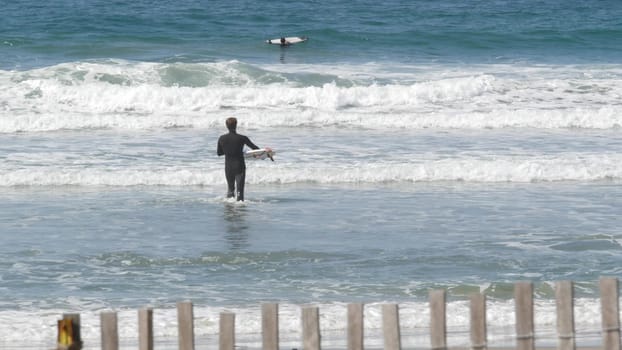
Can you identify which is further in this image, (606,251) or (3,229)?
(3,229)

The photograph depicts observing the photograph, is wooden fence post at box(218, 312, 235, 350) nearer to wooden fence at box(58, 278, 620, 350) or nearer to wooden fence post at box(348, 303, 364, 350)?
wooden fence at box(58, 278, 620, 350)

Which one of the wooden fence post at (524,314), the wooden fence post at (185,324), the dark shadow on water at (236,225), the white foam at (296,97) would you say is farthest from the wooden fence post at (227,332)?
the white foam at (296,97)

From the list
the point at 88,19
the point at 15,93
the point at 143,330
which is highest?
the point at 88,19

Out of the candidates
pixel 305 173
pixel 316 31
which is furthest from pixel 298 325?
pixel 316 31

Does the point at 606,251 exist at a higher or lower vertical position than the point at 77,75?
lower

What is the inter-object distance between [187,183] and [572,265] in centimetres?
692

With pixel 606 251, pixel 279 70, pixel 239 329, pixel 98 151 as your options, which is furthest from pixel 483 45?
pixel 239 329

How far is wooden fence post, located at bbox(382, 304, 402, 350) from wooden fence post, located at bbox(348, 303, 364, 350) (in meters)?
0.11

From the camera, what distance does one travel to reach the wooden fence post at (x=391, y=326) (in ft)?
A: 18.1

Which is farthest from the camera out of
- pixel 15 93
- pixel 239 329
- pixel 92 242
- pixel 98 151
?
pixel 15 93

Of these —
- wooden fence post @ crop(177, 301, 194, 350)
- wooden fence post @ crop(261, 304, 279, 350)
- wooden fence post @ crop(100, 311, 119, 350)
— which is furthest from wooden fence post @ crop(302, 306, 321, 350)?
wooden fence post @ crop(100, 311, 119, 350)

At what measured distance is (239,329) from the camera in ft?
29.6

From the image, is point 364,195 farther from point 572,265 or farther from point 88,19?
point 88,19

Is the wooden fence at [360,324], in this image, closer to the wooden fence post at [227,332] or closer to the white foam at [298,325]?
the wooden fence post at [227,332]
